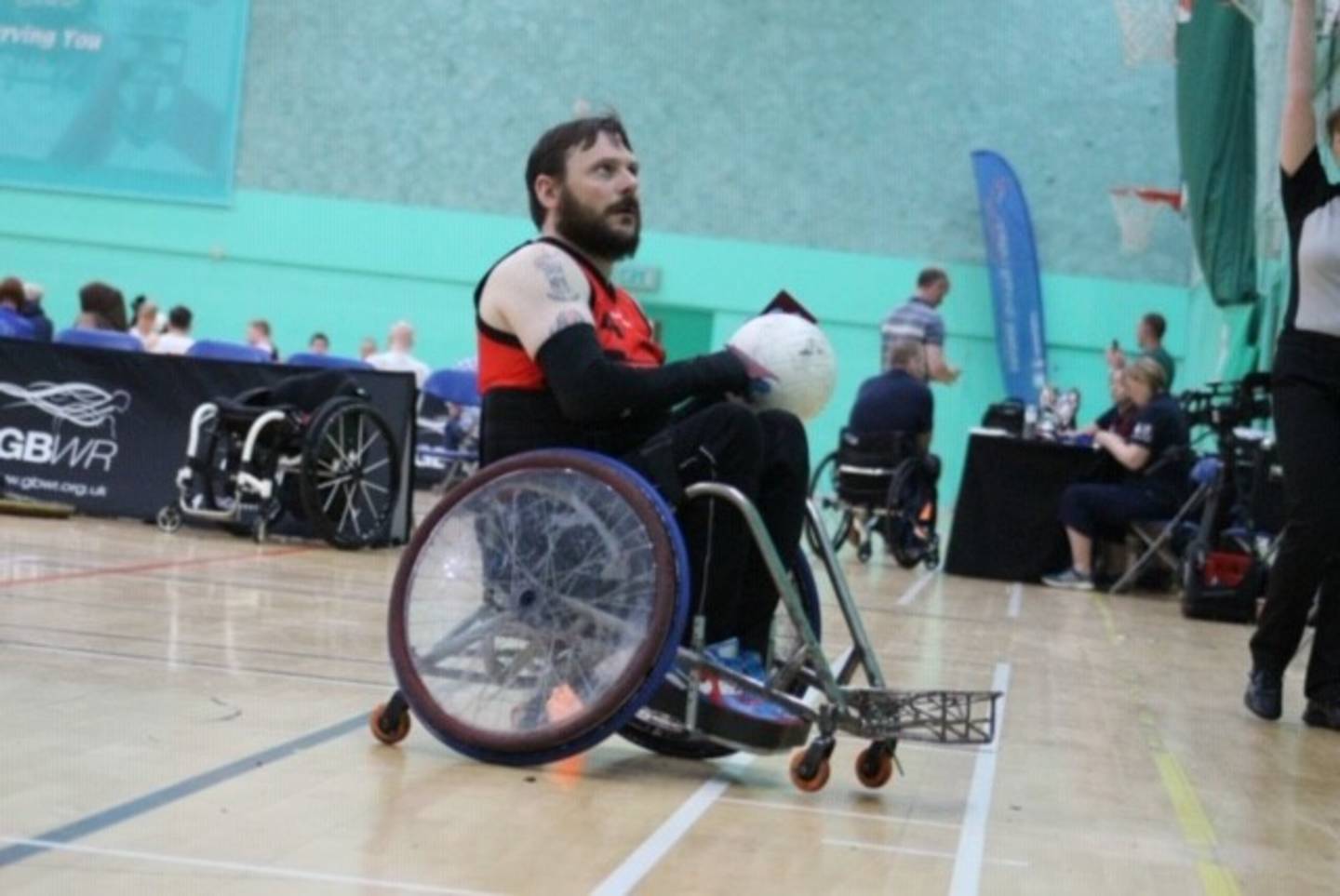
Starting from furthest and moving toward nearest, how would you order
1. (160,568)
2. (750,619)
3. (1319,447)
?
(160,568) → (1319,447) → (750,619)

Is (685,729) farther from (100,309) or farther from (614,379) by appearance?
(100,309)

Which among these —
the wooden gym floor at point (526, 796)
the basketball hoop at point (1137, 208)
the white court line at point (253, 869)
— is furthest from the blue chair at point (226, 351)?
the basketball hoop at point (1137, 208)

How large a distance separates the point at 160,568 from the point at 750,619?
12.6 ft

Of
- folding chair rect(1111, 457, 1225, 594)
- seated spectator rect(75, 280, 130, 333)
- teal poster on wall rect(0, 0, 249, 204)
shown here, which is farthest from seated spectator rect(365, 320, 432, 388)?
folding chair rect(1111, 457, 1225, 594)

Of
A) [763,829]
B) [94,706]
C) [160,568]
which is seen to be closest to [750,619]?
[763,829]

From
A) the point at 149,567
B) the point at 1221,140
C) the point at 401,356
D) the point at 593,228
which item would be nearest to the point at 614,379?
the point at 593,228

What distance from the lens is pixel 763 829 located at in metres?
3.14

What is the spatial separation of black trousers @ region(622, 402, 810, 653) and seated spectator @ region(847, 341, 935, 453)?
7.62 m

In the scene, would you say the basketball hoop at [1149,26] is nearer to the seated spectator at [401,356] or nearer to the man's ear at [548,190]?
the seated spectator at [401,356]

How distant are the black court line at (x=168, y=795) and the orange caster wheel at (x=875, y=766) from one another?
80cm

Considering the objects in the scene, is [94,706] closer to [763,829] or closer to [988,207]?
[763,829]

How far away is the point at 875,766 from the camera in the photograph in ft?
11.8

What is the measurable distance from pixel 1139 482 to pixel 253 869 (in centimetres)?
859

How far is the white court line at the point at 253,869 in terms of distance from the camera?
251 centimetres
